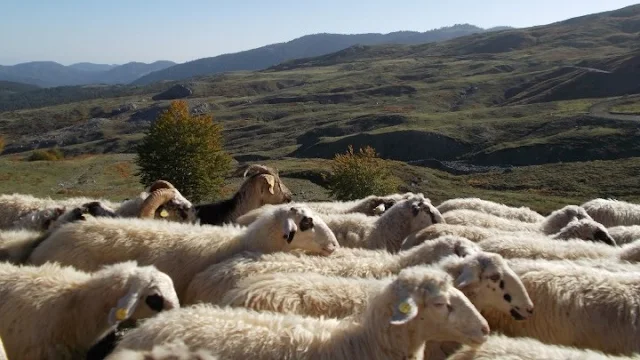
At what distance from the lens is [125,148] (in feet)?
511

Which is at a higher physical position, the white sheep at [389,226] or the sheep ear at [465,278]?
the sheep ear at [465,278]

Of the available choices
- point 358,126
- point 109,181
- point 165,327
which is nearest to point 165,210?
point 165,327

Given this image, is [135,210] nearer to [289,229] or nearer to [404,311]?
[289,229]

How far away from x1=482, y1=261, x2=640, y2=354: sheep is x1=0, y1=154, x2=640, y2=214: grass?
4044 centimetres

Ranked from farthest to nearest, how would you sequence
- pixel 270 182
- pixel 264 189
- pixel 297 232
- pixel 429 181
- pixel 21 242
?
1. pixel 429 181
2. pixel 270 182
3. pixel 264 189
4. pixel 21 242
5. pixel 297 232

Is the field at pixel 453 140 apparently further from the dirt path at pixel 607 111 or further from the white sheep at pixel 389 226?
the white sheep at pixel 389 226

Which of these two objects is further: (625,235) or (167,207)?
(167,207)

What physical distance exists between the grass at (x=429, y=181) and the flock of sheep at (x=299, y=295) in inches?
1417

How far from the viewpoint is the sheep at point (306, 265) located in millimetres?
9664

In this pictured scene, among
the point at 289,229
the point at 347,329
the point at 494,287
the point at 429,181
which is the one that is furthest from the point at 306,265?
the point at 429,181

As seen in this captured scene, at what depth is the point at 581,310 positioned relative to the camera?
8664mm

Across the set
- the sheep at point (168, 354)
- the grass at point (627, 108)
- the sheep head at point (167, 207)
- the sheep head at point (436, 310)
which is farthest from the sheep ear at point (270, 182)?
the grass at point (627, 108)

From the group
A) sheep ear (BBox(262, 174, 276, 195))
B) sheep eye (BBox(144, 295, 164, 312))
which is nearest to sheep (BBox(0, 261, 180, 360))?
sheep eye (BBox(144, 295, 164, 312))

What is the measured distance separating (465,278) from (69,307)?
5850 mm
